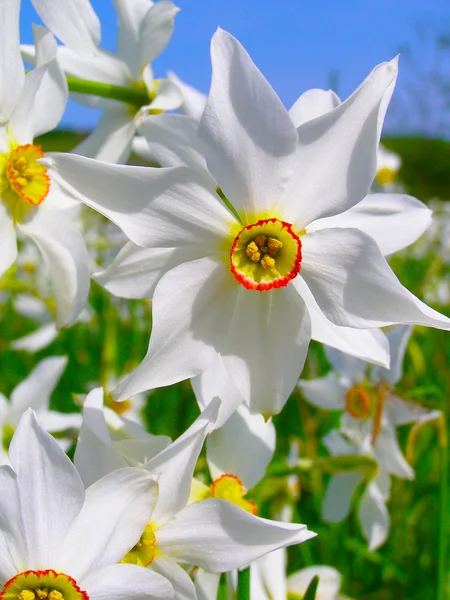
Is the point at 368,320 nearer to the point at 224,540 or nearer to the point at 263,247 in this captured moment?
the point at 263,247

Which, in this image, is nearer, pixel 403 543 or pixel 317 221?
pixel 317 221

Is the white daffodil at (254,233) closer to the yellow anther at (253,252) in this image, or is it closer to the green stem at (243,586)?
the yellow anther at (253,252)

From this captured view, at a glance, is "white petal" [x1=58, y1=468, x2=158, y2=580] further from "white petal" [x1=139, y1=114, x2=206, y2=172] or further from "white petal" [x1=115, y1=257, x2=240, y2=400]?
"white petal" [x1=139, y1=114, x2=206, y2=172]

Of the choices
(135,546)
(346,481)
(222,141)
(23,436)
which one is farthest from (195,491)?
(346,481)

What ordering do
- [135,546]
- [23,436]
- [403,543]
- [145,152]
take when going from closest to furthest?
[23,436], [135,546], [145,152], [403,543]

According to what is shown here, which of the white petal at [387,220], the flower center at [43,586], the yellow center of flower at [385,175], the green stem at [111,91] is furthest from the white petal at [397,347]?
the yellow center of flower at [385,175]

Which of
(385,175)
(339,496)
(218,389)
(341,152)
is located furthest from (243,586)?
(385,175)
